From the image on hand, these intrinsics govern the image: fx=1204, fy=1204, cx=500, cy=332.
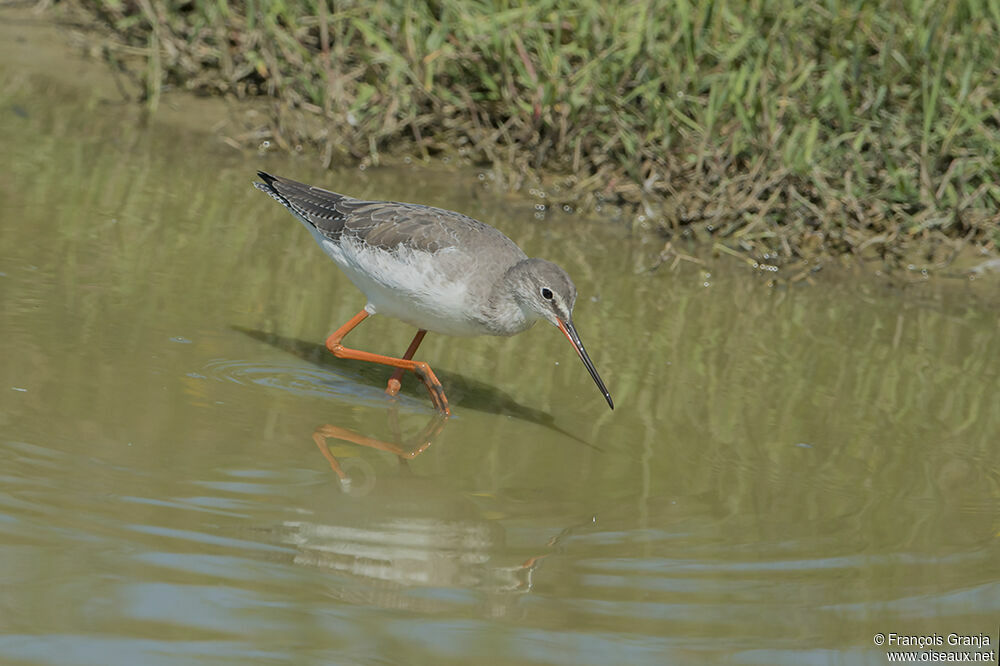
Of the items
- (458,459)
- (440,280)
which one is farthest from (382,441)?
(440,280)

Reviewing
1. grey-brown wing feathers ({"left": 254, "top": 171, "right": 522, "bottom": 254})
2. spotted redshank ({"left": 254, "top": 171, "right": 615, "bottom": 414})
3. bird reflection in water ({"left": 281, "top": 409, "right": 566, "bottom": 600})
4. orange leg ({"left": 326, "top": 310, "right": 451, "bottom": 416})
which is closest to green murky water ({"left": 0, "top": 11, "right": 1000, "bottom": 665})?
bird reflection in water ({"left": 281, "top": 409, "right": 566, "bottom": 600})

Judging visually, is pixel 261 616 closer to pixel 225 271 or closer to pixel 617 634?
pixel 617 634

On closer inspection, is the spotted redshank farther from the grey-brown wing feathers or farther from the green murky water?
the green murky water

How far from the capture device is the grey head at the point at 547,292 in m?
6.14

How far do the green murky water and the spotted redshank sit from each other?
0.32 m

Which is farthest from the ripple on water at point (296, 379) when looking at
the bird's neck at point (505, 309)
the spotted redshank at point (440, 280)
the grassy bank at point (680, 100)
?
the grassy bank at point (680, 100)

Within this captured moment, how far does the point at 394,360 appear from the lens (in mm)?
6637

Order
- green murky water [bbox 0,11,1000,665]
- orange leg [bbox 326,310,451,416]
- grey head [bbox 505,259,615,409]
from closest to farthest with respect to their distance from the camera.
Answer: green murky water [bbox 0,11,1000,665] → grey head [bbox 505,259,615,409] → orange leg [bbox 326,310,451,416]

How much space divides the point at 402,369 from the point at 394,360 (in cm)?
12

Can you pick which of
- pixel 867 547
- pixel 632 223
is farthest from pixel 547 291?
pixel 632 223

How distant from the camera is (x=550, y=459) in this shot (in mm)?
Answer: 5820

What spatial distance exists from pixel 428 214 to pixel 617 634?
3.24m

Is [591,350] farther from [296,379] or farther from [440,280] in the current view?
[296,379]

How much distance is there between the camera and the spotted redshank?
6207 mm
